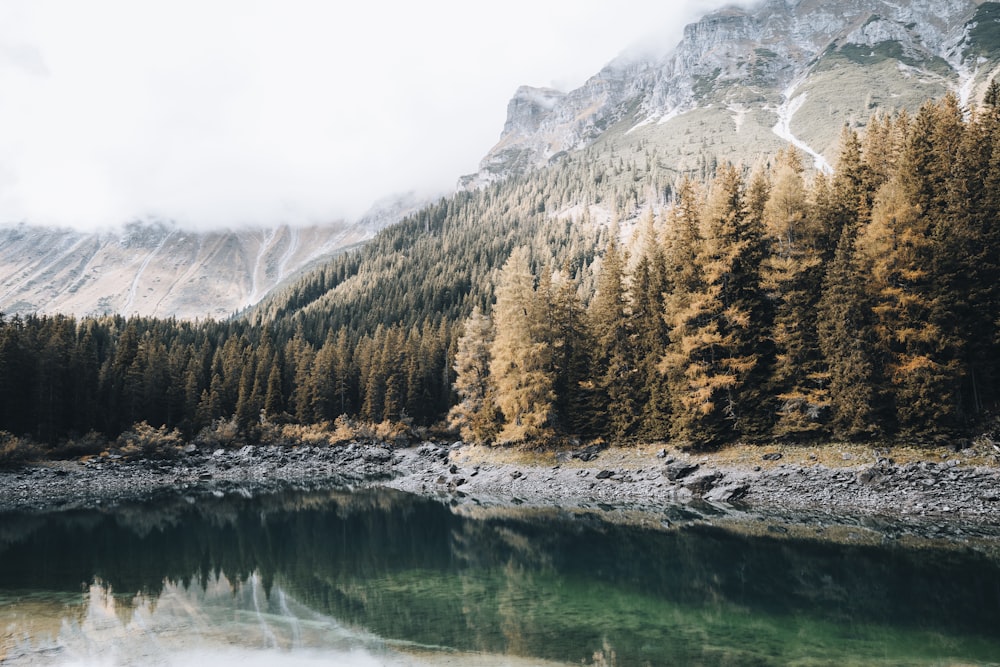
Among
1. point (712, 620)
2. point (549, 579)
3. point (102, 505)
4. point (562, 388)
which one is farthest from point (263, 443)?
point (712, 620)

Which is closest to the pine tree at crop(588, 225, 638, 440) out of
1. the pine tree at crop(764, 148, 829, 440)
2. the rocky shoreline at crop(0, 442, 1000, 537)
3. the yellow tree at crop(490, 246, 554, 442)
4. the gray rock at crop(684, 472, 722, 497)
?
the rocky shoreline at crop(0, 442, 1000, 537)

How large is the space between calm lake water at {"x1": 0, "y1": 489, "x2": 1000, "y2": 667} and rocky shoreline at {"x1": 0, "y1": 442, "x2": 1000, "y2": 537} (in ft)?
15.7

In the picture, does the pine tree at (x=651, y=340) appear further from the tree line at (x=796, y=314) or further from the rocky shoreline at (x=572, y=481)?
the rocky shoreline at (x=572, y=481)

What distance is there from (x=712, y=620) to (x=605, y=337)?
30.0m

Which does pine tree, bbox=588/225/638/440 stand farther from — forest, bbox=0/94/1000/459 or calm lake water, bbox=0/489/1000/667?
calm lake water, bbox=0/489/1000/667

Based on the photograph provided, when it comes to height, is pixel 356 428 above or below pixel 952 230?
below

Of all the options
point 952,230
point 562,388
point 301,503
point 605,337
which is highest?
point 952,230

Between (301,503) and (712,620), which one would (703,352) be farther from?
(301,503)

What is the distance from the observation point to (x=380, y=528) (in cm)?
3088

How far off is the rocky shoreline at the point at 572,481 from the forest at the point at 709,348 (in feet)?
8.18

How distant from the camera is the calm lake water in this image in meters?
12.7

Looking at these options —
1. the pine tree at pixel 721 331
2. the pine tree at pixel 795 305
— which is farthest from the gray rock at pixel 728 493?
the pine tree at pixel 795 305

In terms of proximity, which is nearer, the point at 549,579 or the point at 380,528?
the point at 549,579

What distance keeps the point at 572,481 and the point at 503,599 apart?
22571mm
